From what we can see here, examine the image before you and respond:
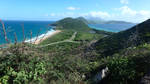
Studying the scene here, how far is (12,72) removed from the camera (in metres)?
3.35

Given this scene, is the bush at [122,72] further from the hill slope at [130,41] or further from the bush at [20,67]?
the hill slope at [130,41]

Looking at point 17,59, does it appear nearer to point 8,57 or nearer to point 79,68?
point 8,57

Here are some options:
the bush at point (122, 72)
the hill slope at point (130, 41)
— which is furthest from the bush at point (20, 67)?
the hill slope at point (130, 41)

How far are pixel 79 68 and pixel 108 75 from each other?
1831mm

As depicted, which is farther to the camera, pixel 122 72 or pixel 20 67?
pixel 122 72

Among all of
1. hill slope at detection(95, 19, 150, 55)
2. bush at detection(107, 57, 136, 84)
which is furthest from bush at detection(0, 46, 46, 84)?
hill slope at detection(95, 19, 150, 55)

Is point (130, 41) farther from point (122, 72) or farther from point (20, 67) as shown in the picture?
point (20, 67)

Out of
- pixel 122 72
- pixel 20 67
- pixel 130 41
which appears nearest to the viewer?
pixel 20 67

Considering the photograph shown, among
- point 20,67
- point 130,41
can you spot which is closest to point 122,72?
point 20,67

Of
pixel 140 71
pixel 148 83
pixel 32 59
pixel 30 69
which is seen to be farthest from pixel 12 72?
pixel 140 71

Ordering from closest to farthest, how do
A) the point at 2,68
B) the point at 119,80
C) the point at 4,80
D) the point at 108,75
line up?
1. the point at 4,80
2. the point at 2,68
3. the point at 119,80
4. the point at 108,75

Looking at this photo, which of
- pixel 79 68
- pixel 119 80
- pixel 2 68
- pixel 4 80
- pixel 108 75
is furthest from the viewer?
pixel 79 68

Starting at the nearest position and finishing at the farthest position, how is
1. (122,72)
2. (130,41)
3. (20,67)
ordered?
(20,67) < (122,72) < (130,41)

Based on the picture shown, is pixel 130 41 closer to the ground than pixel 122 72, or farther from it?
closer to the ground
